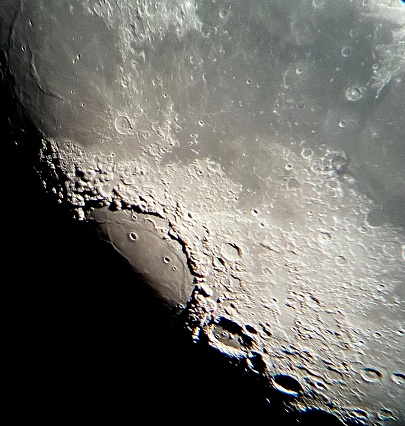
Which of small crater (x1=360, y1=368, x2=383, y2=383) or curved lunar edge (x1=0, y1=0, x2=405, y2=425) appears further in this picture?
small crater (x1=360, y1=368, x2=383, y2=383)

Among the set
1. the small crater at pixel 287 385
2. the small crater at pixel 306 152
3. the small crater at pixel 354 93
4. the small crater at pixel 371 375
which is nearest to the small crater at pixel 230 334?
the small crater at pixel 287 385

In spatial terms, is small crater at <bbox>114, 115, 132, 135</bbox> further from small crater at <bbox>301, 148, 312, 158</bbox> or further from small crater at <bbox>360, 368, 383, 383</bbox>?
small crater at <bbox>360, 368, 383, 383</bbox>

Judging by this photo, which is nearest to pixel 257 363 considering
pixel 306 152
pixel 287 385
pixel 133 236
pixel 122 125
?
pixel 287 385

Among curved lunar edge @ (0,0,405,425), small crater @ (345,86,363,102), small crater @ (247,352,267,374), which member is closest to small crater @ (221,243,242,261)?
curved lunar edge @ (0,0,405,425)

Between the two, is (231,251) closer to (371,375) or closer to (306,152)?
(306,152)

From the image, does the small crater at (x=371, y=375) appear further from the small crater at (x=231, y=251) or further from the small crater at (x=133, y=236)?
the small crater at (x=133, y=236)
